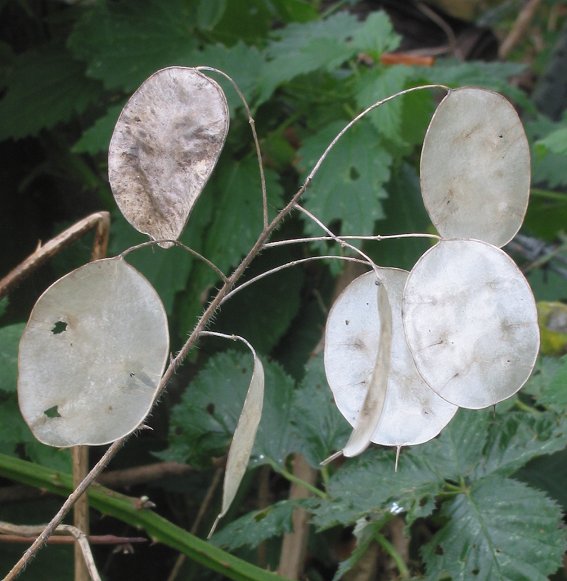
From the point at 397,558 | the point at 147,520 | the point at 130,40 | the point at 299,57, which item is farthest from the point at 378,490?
the point at 130,40

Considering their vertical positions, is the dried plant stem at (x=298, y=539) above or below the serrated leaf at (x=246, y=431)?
below

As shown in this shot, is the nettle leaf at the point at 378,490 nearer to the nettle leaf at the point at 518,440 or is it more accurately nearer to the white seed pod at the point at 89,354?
the nettle leaf at the point at 518,440

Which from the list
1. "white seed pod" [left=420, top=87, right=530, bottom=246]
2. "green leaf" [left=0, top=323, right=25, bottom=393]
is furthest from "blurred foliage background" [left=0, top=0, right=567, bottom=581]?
"white seed pod" [left=420, top=87, right=530, bottom=246]

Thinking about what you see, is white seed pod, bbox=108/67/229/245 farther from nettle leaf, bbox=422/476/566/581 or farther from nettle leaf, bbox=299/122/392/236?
nettle leaf, bbox=299/122/392/236

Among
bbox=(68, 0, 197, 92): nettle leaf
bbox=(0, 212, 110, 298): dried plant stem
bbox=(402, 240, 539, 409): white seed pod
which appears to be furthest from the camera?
bbox=(68, 0, 197, 92): nettle leaf

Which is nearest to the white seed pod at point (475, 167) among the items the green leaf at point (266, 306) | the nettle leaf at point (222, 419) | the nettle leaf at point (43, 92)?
the nettle leaf at point (222, 419)
